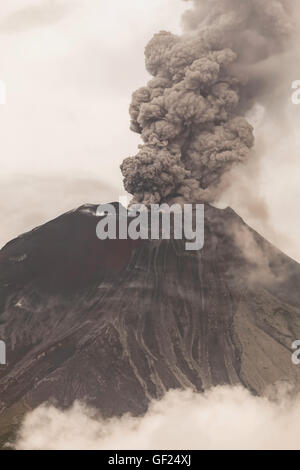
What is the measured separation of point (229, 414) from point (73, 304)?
14472 millimetres

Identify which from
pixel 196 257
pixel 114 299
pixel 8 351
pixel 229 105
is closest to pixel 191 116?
pixel 229 105

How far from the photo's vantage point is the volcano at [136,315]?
185 ft

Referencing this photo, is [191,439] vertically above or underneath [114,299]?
underneath

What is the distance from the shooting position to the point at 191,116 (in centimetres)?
6619

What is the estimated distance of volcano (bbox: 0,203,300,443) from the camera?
185ft

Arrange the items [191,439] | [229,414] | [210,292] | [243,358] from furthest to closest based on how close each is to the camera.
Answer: [210,292], [243,358], [229,414], [191,439]

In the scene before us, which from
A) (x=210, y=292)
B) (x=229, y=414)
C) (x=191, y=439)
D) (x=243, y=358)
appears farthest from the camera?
(x=210, y=292)

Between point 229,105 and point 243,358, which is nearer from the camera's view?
point 243,358

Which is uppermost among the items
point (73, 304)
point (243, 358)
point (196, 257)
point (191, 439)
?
point (196, 257)

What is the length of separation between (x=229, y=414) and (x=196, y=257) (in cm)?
1508

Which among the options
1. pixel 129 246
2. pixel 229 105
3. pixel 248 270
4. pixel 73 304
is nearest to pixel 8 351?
pixel 73 304

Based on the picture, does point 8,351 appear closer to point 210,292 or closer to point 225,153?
point 210,292

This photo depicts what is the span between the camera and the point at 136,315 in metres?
62.0

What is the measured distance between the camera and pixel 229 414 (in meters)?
54.9
